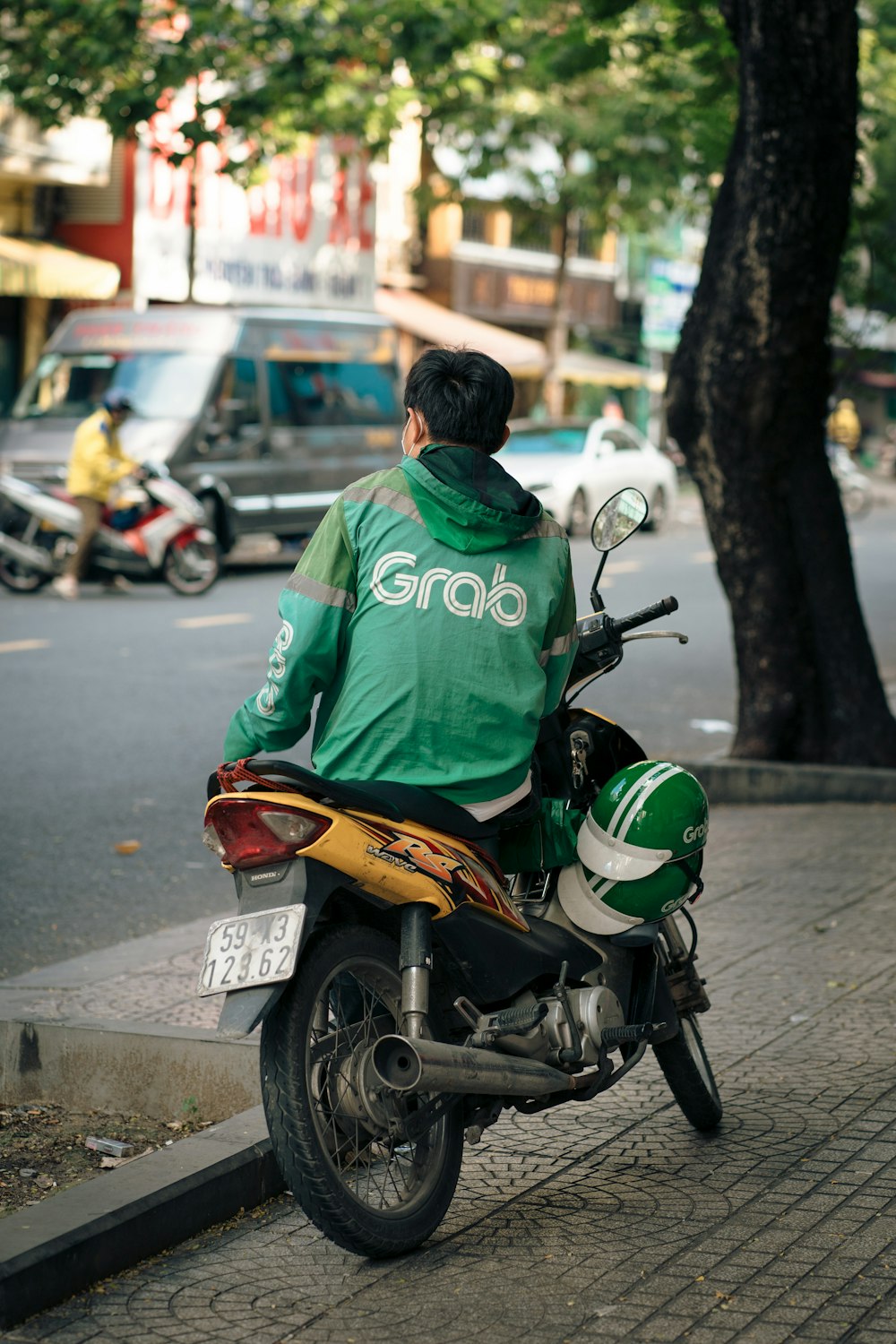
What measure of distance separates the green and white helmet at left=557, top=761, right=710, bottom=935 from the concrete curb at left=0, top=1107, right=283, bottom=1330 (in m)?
0.83

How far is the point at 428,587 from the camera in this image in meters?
3.76

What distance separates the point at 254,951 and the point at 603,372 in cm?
3722

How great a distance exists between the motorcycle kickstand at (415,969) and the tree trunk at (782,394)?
17.4 feet

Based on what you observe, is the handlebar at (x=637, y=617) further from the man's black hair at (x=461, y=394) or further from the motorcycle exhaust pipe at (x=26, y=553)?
the motorcycle exhaust pipe at (x=26, y=553)

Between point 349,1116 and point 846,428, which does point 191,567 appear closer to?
point 349,1116

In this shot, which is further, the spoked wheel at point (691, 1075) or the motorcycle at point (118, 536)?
the motorcycle at point (118, 536)

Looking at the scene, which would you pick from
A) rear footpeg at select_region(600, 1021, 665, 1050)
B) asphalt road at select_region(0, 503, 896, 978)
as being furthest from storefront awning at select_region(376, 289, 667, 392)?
rear footpeg at select_region(600, 1021, 665, 1050)

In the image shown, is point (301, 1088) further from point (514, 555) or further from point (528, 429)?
point (528, 429)

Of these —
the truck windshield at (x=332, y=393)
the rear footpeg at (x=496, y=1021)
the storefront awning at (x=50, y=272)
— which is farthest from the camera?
the storefront awning at (x=50, y=272)

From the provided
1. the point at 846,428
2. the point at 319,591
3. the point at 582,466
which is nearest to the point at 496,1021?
the point at 319,591

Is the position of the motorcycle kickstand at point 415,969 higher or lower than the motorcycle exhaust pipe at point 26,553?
higher

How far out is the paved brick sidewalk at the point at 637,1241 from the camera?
3379 millimetres

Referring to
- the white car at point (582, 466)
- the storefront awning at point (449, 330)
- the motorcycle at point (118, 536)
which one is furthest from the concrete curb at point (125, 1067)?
the storefront awning at point (449, 330)

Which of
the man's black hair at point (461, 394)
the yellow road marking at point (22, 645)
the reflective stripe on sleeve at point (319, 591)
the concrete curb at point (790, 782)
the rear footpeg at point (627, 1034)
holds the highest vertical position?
the man's black hair at point (461, 394)
